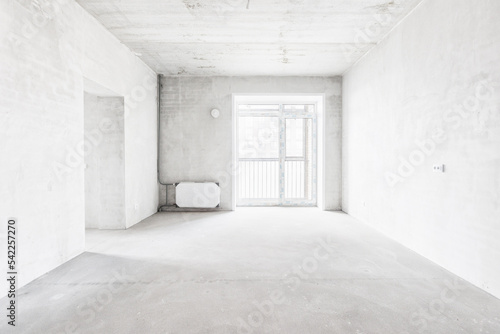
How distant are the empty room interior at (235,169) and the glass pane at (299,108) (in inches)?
24.7

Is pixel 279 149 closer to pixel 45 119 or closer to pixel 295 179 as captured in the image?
pixel 295 179

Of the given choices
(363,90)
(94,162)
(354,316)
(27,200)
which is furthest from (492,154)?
(94,162)

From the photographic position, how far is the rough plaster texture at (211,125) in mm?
5758

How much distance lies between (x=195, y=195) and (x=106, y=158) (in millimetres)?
1947

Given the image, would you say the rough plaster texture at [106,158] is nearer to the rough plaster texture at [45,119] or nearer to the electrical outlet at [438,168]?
the rough plaster texture at [45,119]

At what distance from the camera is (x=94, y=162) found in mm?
4246

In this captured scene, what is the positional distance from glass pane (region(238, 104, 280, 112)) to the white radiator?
2032 mm

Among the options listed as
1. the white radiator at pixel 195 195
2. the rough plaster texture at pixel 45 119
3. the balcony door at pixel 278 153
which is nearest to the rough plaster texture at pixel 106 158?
→ the rough plaster texture at pixel 45 119

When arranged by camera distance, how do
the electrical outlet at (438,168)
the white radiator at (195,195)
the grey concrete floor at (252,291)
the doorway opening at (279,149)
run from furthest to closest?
1. the doorway opening at (279,149)
2. the white radiator at (195,195)
3. the electrical outlet at (438,168)
4. the grey concrete floor at (252,291)

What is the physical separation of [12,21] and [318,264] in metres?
3.54

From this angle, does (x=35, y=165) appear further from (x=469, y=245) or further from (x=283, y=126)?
(x=283, y=126)

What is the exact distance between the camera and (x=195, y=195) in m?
5.61

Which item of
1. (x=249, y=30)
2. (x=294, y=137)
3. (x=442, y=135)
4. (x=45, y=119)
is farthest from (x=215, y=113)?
(x=442, y=135)

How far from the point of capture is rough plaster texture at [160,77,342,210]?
5.76m
